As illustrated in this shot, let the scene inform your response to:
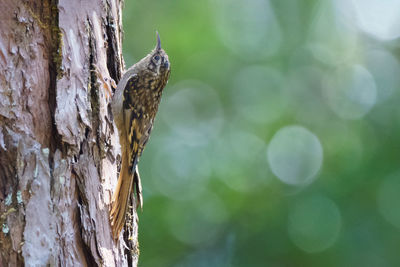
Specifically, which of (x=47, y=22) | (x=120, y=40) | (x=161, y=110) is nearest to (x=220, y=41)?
(x=161, y=110)

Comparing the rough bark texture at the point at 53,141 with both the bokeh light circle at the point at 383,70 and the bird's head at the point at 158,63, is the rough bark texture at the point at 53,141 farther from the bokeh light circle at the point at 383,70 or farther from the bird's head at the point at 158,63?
the bokeh light circle at the point at 383,70

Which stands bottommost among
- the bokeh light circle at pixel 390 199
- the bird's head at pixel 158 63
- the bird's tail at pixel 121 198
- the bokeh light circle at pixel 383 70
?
the bird's tail at pixel 121 198

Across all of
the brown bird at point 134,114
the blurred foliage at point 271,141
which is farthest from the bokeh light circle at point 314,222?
the brown bird at point 134,114

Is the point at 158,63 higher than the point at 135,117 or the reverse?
higher

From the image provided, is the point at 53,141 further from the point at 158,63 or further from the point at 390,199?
the point at 390,199

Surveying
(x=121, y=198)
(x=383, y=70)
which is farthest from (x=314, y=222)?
(x=121, y=198)

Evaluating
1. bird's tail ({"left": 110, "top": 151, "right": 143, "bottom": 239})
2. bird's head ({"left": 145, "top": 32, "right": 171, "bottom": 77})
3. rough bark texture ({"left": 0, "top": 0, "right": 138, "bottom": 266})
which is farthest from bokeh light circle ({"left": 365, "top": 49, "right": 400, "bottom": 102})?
rough bark texture ({"left": 0, "top": 0, "right": 138, "bottom": 266})

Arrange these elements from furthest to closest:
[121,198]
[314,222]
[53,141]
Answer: [314,222]
[121,198]
[53,141]

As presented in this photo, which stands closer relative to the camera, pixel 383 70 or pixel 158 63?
pixel 158 63

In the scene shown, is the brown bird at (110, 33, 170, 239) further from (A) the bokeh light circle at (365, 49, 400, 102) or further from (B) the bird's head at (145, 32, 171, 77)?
(A) the bokeh light circle at (365, 49, 400, 102)
